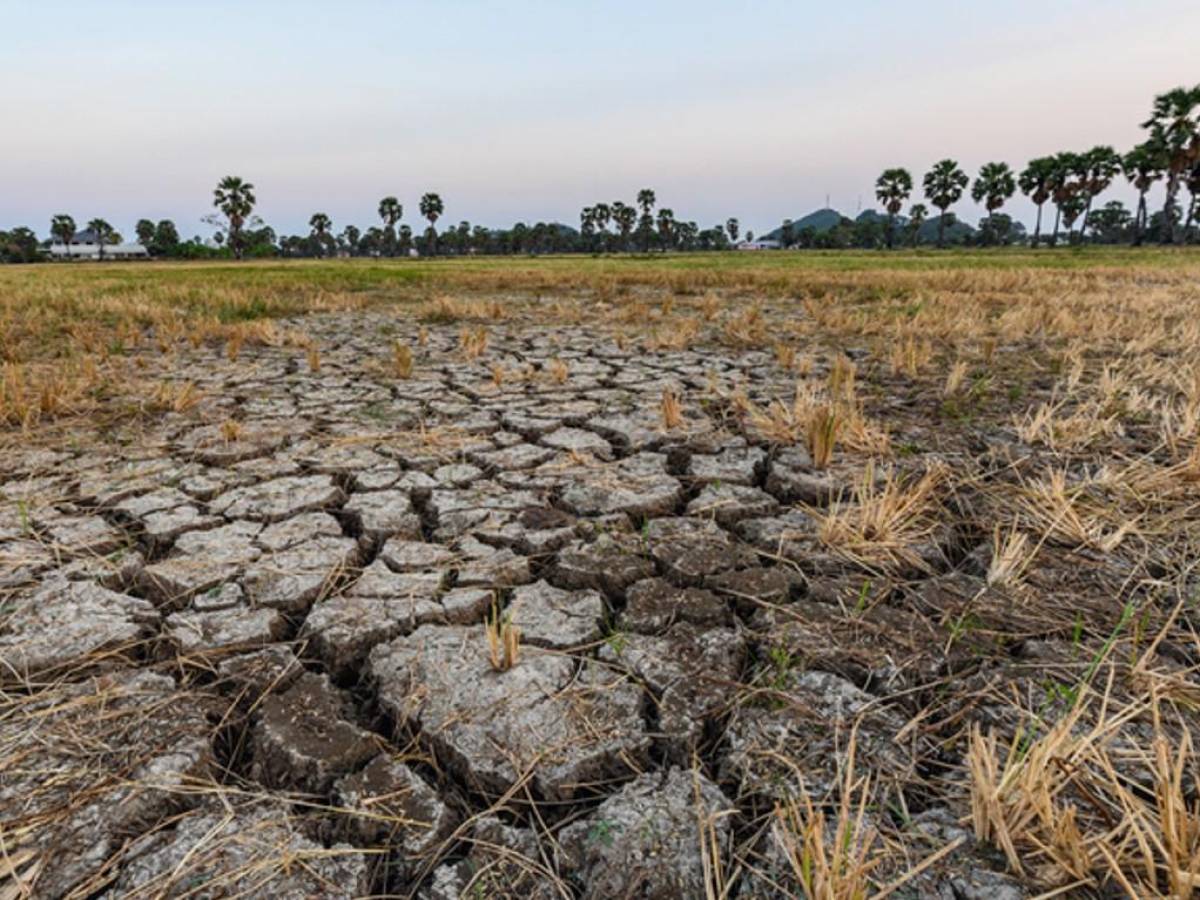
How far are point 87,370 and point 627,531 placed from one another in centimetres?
418

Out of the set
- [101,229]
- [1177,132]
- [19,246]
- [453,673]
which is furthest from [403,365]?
[101,229]

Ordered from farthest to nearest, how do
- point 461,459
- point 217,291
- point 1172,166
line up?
point 1172,166 < point 217,291 < point 461,459

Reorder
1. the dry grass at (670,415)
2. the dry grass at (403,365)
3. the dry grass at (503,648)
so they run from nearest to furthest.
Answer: the dry grass at (503,648) < the dry grass at (670,415) < the dry grass at (403,365)

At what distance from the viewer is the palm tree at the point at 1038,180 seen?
6253 centimetres

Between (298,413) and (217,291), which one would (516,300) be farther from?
(298,413)

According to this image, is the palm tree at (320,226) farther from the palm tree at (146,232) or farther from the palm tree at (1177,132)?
the palm tree at (1177,132)

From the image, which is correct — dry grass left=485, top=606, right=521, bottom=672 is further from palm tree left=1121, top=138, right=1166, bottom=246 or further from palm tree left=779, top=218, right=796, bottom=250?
palm tree left=779, top=218, right=796, bottom=250

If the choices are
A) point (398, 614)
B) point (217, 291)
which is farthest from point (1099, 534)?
point (217, 291)

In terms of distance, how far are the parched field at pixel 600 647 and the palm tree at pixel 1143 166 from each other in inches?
2463

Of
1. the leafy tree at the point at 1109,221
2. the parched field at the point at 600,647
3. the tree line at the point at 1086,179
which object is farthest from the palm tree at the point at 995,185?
the parched field at the point at 600,647

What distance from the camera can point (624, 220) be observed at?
9100 centimetres

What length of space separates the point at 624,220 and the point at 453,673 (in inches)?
3730

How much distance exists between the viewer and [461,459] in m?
3.05

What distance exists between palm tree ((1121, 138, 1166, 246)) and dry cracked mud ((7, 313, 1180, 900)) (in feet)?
212
